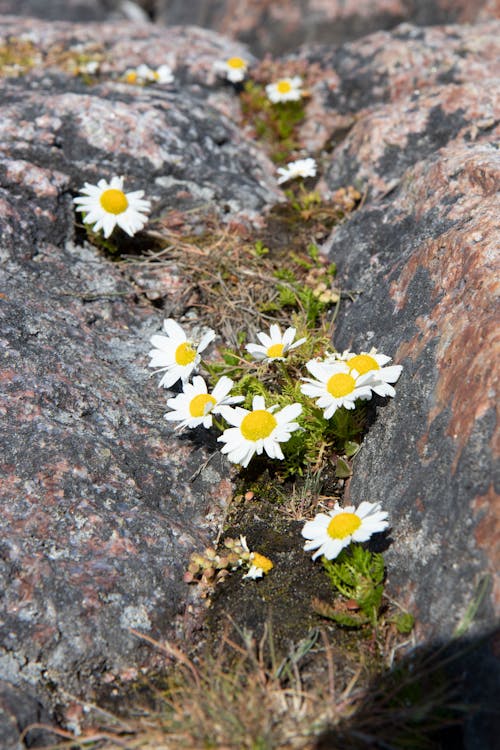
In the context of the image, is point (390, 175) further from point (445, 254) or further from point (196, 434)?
point (196, 434)

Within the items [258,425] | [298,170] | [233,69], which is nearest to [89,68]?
[233,69]

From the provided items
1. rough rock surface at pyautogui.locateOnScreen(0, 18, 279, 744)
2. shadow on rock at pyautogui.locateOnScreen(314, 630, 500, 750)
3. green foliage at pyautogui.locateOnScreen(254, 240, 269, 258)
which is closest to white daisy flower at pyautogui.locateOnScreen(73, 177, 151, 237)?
rough rock surface at pyautogui.locateOnScreen(0, 18, 279, 744)

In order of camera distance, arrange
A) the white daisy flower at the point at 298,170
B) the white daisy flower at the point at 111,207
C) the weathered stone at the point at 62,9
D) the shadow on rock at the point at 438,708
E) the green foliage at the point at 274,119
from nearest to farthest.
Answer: the shadow on rock at the point at 438,708, the white daisy flower at the point at 111,207, the white daisy flower at the point at 298,170, the green foliage at the point at 274,119, the weathered stone at the point at 62,9

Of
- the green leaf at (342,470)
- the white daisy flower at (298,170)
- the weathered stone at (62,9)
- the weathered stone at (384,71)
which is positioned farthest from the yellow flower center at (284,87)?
the weathered stone at (62,9)

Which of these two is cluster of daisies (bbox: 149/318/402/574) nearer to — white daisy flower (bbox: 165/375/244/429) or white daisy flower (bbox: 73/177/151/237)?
white daisy flower (bbox: 165/375/244/429)

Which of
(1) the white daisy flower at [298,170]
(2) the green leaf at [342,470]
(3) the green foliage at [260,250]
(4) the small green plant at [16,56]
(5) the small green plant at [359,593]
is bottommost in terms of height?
(5) the small green plant at [359,593]

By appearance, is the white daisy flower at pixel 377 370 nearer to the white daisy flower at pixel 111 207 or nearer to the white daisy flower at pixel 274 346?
the white daisy flower at pixel 274 346

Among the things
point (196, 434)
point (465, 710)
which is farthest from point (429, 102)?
point (465, 710)
